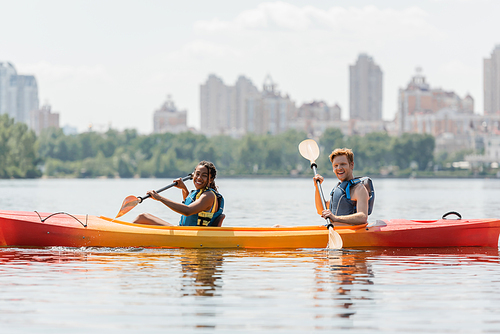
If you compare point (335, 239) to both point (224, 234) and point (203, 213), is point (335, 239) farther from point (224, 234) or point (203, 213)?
point (203, 213)

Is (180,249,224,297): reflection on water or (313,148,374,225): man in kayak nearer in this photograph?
(180,249,224,297): reflection on water

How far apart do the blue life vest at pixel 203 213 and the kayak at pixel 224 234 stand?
14 centimetres

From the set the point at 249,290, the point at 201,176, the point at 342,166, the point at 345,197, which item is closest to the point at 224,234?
the point at 201,176

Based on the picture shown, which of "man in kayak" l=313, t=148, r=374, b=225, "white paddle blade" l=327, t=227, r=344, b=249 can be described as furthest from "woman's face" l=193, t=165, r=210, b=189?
"white paddle blade" l=327, t=227, r=344, b=249

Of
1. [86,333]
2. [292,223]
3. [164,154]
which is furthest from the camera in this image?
[164,154]

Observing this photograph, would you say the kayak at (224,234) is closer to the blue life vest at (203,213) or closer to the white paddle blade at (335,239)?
the blue life vest at (203,213)

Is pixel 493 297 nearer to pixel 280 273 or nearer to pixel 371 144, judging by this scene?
pixel 280 273

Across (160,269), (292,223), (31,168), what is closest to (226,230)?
(160,269)

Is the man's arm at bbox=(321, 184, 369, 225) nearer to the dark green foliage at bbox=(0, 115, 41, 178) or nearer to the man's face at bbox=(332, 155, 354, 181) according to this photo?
the man's face at bbox=(332, 155, 354, 181)

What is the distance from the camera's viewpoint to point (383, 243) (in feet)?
44.1

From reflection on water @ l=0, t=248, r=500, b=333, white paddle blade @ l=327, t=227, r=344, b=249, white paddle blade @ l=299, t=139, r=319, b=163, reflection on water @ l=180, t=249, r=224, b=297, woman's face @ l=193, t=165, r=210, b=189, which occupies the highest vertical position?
white paddle blade @ l=299, t=139, r=319, b=163

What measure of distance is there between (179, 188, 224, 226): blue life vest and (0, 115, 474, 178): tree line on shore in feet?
426

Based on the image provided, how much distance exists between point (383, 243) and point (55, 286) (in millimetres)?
5776

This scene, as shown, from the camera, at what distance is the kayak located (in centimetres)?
1306
